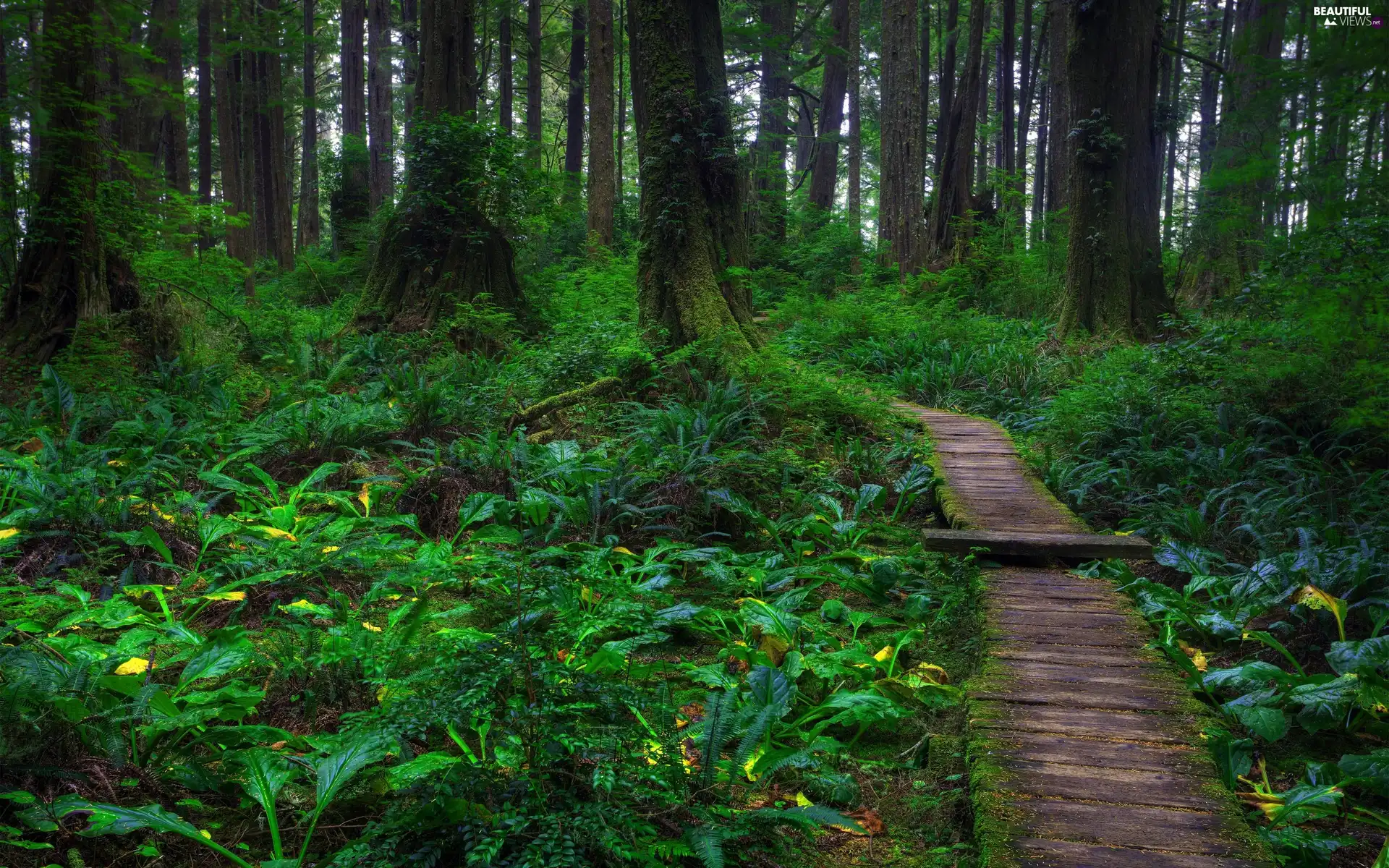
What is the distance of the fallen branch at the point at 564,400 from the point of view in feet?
23.4

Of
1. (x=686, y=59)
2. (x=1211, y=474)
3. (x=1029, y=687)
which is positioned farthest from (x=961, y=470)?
(x=686, y=59)

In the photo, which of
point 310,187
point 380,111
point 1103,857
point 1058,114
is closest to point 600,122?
point 380,111

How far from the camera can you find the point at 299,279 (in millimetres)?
16172

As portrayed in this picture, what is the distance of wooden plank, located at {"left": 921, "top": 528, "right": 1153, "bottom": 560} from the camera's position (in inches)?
186

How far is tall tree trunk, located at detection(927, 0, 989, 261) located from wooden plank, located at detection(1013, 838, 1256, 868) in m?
15.8

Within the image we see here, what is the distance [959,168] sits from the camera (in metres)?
17.6

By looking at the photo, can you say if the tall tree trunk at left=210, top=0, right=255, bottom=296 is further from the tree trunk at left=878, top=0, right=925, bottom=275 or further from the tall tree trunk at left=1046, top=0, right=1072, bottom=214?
the tall tree trunk at left=1046, top=0, right=1072, bottom=214

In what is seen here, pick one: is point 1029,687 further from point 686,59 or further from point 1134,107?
point 1134,107

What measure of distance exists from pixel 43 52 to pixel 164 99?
2726 millimetres

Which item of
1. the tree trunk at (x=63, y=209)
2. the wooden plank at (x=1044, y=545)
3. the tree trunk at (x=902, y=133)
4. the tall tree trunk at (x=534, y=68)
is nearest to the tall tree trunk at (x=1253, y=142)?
the wooden plank at (x=1044, y=545)

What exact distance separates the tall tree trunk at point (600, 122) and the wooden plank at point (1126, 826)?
15457 millimetres

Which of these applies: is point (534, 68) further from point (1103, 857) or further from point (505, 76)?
point (1103, 857)

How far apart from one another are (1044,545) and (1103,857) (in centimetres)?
258
